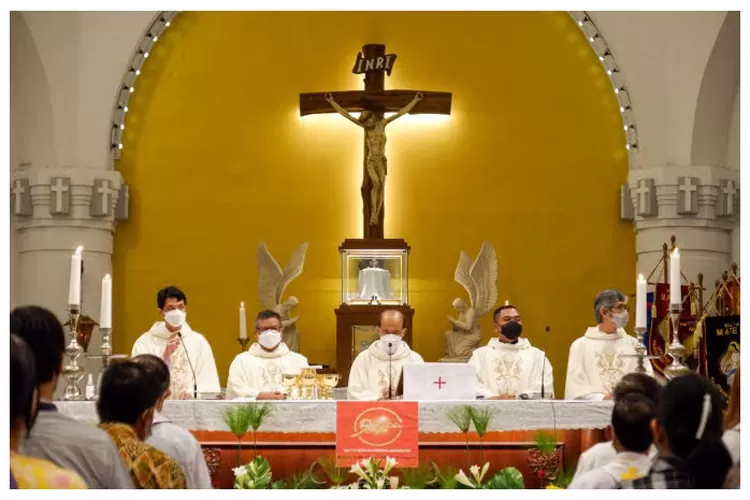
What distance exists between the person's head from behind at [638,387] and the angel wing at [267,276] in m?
6.80

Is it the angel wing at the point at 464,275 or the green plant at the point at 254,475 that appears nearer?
the green plant at the point at 254,475

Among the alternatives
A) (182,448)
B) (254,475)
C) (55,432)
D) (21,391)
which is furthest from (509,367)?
(21,391)

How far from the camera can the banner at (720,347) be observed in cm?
974

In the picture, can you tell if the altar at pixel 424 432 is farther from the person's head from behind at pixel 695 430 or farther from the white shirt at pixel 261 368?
the person's head from behind at pixel 695 430

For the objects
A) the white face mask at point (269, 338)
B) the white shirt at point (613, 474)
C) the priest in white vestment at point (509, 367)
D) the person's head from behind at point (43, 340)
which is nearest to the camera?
the person's head from behind at point (43, 340)

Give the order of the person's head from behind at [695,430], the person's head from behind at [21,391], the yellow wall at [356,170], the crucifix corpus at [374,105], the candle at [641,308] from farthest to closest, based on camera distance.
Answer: the yellow wall at [356,170] < the crucifix corpus at [374,105] < the candle at [641,308] < the person's head from behind at [695,430] < the person's head from behind at [21,391]

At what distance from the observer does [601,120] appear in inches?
492

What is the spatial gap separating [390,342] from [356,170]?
14.3ft

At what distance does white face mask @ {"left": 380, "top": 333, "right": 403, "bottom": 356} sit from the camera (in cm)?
833

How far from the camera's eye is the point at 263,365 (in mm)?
9578

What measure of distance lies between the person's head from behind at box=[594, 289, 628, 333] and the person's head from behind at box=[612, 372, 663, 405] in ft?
11.2

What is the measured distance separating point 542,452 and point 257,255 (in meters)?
5.00

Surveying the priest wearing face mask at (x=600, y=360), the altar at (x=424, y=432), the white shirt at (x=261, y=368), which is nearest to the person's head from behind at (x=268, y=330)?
the white shirt at (x=261, y=368)
